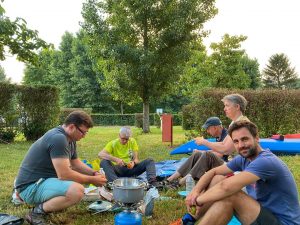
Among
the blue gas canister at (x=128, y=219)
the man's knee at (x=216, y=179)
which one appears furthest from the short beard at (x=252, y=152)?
the blue gas canister at (x=128, y=219)

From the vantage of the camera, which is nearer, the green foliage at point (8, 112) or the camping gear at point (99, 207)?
the camping gear at point (99, 207)

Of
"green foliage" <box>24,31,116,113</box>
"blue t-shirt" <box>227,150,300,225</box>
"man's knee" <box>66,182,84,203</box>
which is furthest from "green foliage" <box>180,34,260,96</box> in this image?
"blue t-shirt" <box>227,150,300,225</box>

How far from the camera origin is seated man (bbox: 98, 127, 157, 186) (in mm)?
6609

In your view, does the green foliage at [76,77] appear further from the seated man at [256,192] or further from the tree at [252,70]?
the seated man at [256,192]

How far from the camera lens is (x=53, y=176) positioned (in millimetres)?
4582

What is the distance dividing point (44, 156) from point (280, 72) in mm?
70778

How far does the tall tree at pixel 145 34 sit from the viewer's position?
16906 millimetres

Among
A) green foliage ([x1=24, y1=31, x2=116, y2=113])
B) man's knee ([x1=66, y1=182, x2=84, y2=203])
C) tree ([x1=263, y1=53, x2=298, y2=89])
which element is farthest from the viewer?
tree ([x1=263, y1=53, x2=298, y2=89])

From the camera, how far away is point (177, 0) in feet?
56.1

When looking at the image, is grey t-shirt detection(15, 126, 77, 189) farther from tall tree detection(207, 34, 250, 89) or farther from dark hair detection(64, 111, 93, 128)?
tall tree detection(207, 34, 250, 89)

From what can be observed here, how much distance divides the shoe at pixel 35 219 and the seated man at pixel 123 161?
2.11 meters

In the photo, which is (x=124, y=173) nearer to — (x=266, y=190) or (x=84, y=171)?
(x=84, y=171)

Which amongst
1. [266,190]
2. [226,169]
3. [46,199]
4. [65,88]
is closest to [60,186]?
[46,199]

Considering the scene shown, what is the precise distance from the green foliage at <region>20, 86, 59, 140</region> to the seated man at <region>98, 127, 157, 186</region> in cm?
832
